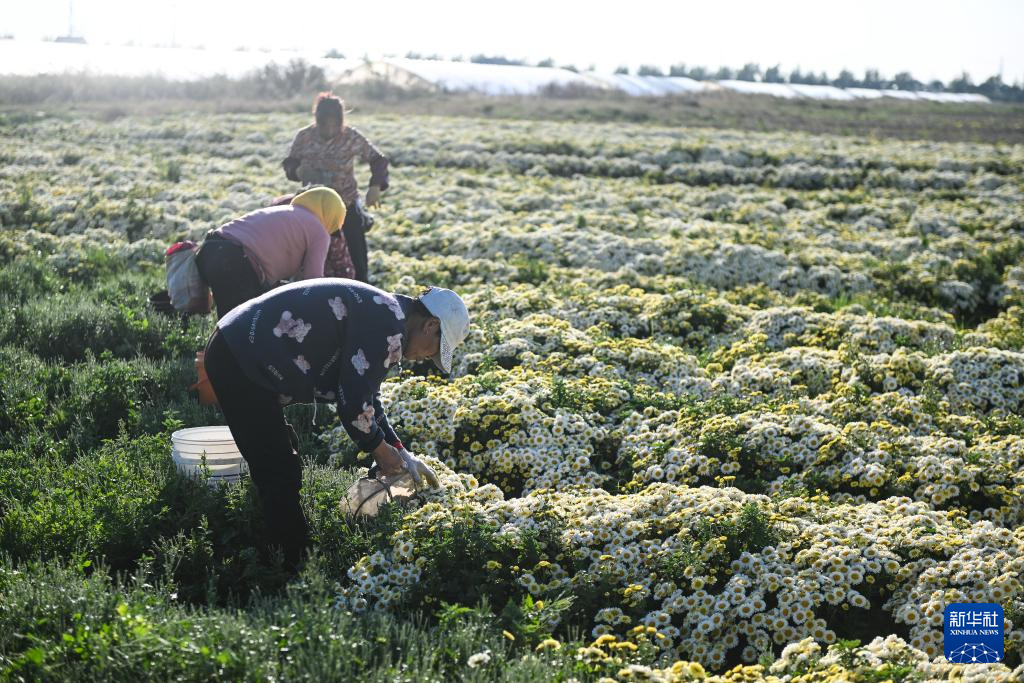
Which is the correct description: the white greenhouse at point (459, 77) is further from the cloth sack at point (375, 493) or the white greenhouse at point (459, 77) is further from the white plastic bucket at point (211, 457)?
the cloth sack at point (375, 493)

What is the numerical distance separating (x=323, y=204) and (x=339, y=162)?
229cm

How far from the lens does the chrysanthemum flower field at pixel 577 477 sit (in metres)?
4.11

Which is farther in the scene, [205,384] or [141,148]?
[141,148]

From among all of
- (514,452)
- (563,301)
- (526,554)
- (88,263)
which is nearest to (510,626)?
(526,554)

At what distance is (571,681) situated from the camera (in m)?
3.72

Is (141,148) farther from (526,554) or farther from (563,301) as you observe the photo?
(526,554)

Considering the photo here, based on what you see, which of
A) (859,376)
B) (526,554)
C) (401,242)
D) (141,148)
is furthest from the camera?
(141,148)

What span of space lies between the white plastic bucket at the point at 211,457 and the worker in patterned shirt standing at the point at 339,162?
3.14 m

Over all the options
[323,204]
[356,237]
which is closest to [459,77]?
[356,237]

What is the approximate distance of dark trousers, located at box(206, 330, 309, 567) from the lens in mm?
4773

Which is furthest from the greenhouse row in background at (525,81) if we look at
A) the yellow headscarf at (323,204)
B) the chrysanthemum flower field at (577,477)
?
the yellow headscarf at (323,204)

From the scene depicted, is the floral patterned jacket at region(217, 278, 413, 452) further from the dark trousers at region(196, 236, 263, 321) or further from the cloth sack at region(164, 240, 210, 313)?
the cloth sack at region(164, 240, 210, 313)

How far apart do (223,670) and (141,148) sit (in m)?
22.6
